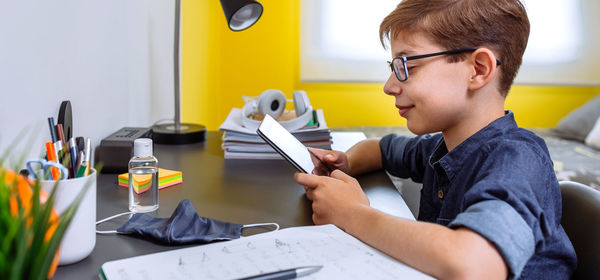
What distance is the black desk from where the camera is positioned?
0.64 metres

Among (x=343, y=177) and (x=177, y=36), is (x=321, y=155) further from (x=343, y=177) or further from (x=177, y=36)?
(x=177, y=36)

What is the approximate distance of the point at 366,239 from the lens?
0.65 meters

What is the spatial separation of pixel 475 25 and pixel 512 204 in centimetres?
37

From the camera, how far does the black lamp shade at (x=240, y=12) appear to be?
1.15 meters

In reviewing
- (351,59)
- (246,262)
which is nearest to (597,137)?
(351,59)

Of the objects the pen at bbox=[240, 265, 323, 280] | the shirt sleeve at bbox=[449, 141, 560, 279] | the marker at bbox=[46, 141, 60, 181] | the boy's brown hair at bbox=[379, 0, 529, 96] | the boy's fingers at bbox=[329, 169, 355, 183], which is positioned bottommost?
the pen at bbox=[240, 265, 323, 280]

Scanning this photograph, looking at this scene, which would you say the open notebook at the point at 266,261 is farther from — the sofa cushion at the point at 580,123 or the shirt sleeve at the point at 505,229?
the sofa cushion at the point at 580,123

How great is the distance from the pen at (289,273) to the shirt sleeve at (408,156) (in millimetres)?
603

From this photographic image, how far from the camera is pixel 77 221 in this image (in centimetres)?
57

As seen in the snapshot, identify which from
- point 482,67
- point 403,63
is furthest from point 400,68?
point 482,67

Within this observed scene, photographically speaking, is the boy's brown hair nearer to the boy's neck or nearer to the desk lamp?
the boy's neck

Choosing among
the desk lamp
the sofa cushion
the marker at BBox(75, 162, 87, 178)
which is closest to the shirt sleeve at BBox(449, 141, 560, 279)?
the marker at BBox(75, 162, 87, 178)

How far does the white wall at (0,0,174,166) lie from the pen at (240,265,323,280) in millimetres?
405

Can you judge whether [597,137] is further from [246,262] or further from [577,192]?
[246,262]
